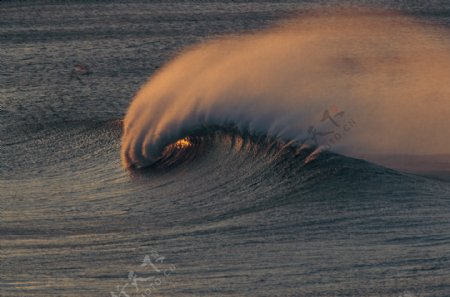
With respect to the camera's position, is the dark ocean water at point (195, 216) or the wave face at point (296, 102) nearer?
the dark ocean water at point (195, 216)

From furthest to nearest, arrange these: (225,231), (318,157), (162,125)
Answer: (162,125) < (318,157) < (225,231)

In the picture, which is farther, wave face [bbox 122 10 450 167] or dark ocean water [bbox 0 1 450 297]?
wave face [bbox 122 10 450 167]

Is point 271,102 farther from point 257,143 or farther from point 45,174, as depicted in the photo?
point 45,174

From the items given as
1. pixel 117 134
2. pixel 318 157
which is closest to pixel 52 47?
pixel 117 134
